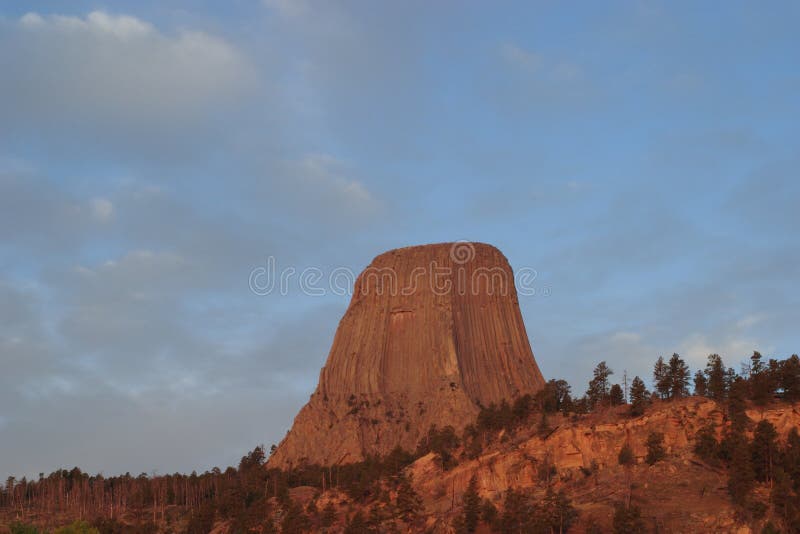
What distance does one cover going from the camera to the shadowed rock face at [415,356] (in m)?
106

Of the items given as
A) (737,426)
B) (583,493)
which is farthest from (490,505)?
(737,426)

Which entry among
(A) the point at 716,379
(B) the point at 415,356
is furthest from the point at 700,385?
(B) the point at 415,356

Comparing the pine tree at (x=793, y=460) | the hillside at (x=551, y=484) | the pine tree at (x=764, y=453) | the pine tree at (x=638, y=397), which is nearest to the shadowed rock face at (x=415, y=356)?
the hillside at (x=551, y=484)

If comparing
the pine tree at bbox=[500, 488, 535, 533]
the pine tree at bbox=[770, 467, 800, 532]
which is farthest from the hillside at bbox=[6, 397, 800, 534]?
the pine tree at bbox=[770, 467, 800, 532]

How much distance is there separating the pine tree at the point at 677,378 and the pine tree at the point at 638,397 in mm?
3453

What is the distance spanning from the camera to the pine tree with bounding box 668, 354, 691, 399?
85.2 meters

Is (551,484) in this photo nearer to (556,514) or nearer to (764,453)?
(556,514)

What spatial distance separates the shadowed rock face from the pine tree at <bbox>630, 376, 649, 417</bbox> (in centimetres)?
2440

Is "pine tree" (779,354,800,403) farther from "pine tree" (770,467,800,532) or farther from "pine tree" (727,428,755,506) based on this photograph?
"pine tree" (770,467,800,532)

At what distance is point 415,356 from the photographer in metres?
112

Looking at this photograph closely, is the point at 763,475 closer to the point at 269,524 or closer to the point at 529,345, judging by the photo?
the point at 269,524

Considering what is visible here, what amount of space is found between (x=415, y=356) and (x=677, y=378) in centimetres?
3420

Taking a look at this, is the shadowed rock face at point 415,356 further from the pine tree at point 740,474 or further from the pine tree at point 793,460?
the pine tree at point 793,460

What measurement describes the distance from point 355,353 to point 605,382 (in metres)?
33.6
